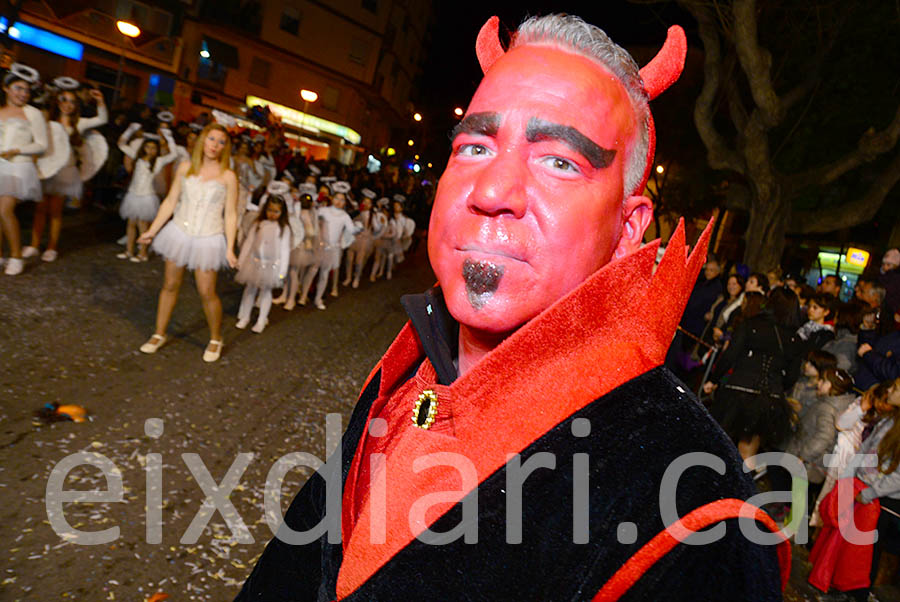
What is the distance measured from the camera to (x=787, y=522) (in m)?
5.52

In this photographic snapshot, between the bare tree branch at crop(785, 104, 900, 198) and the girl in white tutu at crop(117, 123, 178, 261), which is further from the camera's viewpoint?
the bare tree branch at crop(785, 104, 900, 198)

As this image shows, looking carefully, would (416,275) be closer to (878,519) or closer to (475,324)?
(878,519)

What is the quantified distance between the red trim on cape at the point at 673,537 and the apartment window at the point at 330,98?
37.3 meters

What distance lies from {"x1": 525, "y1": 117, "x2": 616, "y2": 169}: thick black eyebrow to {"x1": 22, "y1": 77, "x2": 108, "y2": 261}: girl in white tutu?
28.7 feet

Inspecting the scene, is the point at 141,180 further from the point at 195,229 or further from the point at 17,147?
the point at 195,229

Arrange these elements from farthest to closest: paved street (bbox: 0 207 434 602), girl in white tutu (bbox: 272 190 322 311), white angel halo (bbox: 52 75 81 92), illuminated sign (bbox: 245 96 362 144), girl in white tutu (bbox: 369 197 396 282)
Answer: illuminated sign (bbox: 245 96 362 144) → girl in white tutu (bbox: 369 197 396 282) → girl in white tutu (bbox: 272 190 322 311) → white angel halo (bbox: 52 75 81 92) → paved street (bbox: 0 207 434 602)

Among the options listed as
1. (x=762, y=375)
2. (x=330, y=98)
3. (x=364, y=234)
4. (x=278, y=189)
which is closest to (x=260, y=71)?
(x=330, y=98)

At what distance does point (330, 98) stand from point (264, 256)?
30473 millimetres

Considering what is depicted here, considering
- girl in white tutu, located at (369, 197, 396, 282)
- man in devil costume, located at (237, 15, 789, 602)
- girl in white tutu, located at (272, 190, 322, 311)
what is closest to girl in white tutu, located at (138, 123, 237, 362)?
girl in white tutu, located at (272, 190, 322, 311)

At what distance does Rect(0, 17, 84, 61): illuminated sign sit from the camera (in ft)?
73.5

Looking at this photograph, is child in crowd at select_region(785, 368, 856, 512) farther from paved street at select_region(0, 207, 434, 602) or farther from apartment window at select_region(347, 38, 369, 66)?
apartment window at select_region(347, 38, 369, 66)

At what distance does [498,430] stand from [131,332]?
6611mm

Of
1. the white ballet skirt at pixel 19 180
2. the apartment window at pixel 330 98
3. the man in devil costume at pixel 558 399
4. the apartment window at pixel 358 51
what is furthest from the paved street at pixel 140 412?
the apartment window at pixel 358 51

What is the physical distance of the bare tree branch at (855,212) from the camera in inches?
435
